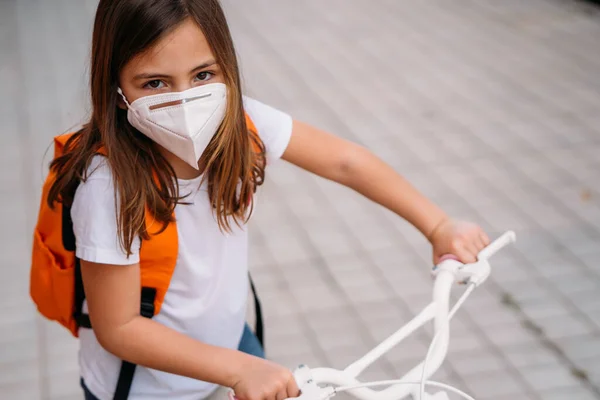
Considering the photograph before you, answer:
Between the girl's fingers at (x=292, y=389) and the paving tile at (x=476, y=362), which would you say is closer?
the girl's fingers at (x=292, y=389)

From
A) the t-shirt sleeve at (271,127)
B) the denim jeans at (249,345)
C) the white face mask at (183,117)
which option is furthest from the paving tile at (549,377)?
the white face mask at (183,117)

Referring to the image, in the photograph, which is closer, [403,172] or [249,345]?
[249,345]

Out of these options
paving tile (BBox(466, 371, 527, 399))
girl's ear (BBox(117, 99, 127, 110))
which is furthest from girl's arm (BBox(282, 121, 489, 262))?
paving tile (BBox(466, 371, 527, 399))

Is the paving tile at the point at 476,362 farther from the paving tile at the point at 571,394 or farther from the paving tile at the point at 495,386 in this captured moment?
the paving tile at the point at 571,394

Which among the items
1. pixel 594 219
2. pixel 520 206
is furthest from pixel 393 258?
pixel 594 219

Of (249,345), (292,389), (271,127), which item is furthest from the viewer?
(249,345)

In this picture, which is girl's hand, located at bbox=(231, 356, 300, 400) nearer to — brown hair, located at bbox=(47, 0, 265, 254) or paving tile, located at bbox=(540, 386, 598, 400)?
brown hair, located at bbox=(47, 0, 265, 254)

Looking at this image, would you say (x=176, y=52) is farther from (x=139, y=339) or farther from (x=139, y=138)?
(x=139, y=339)

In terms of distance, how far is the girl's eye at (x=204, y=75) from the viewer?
131 centimetres

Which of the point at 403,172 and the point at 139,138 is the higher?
the point at 139,138

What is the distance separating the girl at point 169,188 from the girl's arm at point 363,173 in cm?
4

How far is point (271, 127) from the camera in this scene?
5.16ft

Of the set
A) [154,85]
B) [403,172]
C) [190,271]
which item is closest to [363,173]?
[190,271]

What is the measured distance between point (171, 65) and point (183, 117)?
9 centimetres
